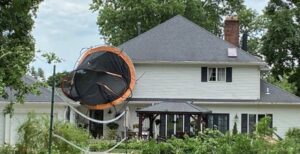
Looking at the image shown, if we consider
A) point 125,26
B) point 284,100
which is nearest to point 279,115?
point 284,100

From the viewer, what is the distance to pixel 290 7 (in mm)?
39656

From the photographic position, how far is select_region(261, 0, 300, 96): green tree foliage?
38.0m

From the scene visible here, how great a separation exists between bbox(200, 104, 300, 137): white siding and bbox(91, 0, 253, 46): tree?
1610 centimetres

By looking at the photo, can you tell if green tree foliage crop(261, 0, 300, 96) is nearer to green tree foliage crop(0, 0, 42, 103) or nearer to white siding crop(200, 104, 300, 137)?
white siding crop(200, 104, 300, 137)

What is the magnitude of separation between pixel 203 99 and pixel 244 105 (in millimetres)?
2336

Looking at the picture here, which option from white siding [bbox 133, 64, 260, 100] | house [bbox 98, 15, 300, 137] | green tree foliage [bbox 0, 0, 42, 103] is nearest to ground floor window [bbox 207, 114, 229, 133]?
house [bbox 98, 15, 300, 137]

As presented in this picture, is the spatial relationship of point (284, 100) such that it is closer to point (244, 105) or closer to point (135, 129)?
point (244, 105)

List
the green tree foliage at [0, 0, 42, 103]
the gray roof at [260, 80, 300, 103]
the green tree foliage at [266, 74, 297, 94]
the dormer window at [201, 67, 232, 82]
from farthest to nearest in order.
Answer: the green tree foliage at [266, 74, 297, 94]
the dormer window at [201, 67, 232, 82]
the gray roof at [260, 80, 300, 103]
the green tree foliage at [0, 0, 42, 103]

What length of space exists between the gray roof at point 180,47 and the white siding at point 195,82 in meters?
0.52

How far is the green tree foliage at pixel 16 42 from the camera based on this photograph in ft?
50.4

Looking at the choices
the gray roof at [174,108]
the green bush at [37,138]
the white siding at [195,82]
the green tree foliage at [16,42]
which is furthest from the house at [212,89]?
the green bush at [37,138]

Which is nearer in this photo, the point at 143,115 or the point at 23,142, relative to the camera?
the point at 23,142

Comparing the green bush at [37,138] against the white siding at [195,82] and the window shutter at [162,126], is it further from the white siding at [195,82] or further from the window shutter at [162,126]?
the white siding at [195,82]

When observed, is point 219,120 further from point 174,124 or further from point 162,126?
point 162,126
